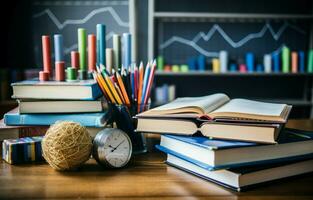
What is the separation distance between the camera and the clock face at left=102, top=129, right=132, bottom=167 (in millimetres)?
842

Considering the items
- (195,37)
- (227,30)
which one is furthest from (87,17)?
(227,30)

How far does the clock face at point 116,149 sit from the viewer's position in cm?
84

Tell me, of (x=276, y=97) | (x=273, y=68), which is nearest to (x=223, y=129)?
(x=273, y=68)

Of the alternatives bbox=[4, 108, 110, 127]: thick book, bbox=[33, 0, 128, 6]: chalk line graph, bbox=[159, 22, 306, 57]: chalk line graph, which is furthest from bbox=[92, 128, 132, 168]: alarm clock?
bbox=[33, 0, 128, 6]: chalk line graph

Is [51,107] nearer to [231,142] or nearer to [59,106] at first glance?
[59,106]

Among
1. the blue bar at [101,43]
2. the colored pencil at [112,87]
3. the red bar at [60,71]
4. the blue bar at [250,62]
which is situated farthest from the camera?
the blue bar at [250,62]

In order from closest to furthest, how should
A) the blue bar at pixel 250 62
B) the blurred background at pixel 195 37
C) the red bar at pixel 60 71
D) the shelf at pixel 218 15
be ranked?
the red bar at pixel 60 71 → the shelf at pixel 218 15 → the blue bar at pixel 250 62 → the blurred background at pixel 195 37

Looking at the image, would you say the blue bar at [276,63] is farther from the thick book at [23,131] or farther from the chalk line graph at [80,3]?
the thick book at [23,131]

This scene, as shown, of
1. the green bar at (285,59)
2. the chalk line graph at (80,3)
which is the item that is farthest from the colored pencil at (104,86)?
the chalk line graph at (80,3)

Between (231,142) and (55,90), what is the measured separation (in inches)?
16.8

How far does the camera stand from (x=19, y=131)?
38.8 inches

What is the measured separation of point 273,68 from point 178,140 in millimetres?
2441

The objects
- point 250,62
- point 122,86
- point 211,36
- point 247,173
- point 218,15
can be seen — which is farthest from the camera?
point 211,36

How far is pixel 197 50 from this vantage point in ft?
10.7
